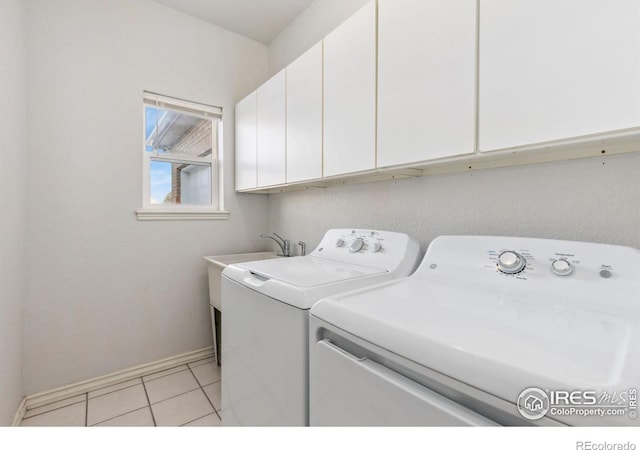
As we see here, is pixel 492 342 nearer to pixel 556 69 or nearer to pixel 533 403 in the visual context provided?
pixel 533 403

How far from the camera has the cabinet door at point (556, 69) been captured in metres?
0.73

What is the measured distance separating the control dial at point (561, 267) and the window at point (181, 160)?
2294mm

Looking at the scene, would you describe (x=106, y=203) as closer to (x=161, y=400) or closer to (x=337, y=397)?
(x=161, y=400)

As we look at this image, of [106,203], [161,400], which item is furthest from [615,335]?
[106,203]

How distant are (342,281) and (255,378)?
0.54 m

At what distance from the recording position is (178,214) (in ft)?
7.66

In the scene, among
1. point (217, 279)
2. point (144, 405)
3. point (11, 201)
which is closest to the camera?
point (11, 201)

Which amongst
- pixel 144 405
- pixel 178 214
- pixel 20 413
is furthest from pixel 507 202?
pixel 20 413

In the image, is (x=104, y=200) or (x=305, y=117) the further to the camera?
(x=104, y=200)

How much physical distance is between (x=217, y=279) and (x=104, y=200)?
96 centimetres

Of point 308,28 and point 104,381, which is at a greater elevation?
point 308,28

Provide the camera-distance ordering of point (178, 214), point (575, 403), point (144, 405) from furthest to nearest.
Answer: point (178, 214), point (144, 405), point (575, 403)

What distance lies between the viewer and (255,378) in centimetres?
117

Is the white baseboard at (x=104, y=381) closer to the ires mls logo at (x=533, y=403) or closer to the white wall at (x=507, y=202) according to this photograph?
the white wall at (x=507, y=202)
